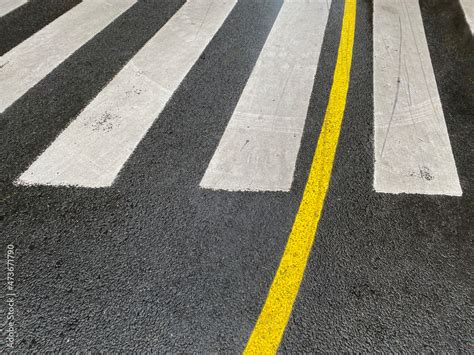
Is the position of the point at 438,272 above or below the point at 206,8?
below

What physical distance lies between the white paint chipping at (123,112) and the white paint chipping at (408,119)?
2.06 metres

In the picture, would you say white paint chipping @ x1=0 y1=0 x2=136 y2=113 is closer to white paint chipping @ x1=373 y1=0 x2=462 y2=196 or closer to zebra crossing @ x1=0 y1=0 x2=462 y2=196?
zebra crossing @ x1=0 y1=0 x2=462 y2=196

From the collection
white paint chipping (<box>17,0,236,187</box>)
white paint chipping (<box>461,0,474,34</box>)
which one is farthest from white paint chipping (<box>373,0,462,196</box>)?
white paint chipping (<box>17,0,236,187</box>)

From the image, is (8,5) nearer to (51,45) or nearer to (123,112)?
(51,45)

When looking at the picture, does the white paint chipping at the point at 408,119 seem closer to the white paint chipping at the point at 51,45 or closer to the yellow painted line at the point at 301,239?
the yellow painted line at the point at 301,239

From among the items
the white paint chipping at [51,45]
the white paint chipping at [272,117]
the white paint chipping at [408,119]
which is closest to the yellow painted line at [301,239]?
the white paint chipping at [272,117]

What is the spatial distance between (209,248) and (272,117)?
1.57 m

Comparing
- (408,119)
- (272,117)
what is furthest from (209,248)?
(408,119)

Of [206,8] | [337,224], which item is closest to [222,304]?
[337,224]

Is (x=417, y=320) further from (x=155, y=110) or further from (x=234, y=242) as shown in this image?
(x=155, y=110)

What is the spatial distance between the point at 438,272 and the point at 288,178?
1245mm

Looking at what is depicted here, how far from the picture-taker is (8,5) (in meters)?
5.30

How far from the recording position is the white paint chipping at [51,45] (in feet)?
13.2

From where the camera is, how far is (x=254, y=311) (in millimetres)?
2426
